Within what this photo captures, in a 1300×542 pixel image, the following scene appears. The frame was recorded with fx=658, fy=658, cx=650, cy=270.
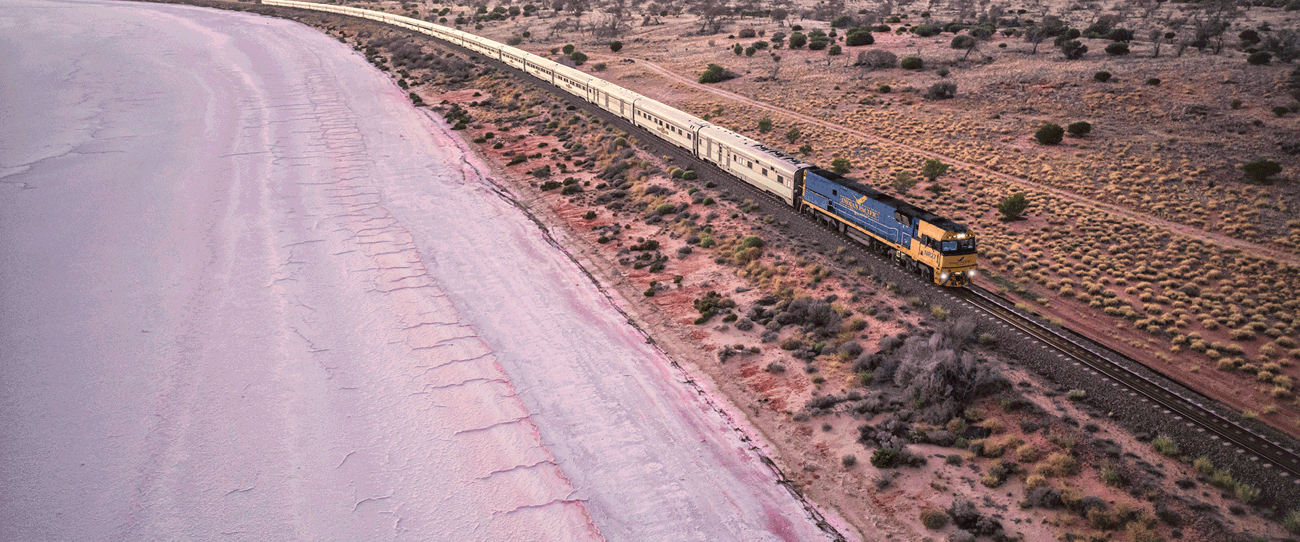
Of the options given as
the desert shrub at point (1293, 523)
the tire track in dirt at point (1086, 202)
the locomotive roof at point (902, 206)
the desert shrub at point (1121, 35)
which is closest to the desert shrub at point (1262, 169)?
the tire track in dirt at point (1086, 202)

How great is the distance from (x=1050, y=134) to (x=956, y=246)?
26527 millimetres

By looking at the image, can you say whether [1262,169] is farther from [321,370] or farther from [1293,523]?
[321,370]

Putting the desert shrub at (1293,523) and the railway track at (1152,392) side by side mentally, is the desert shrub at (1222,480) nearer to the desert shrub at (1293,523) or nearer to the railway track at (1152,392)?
the desert shrub at (1293,523)

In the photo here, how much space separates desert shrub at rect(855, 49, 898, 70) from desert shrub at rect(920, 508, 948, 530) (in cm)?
5856

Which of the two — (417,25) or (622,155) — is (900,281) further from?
(417,25)

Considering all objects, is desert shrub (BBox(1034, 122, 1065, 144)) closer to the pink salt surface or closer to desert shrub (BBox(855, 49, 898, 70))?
desert shrub (BBox(855, 49, 898, 70))

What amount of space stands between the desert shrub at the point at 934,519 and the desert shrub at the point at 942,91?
162ft

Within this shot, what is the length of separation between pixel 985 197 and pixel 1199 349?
17043mm

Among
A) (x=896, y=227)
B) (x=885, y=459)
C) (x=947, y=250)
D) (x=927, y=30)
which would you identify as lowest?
(x=885, y=459)

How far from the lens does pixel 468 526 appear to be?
59.5 feet

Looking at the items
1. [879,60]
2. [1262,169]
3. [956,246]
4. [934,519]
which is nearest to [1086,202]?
[1262,169]

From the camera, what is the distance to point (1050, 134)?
46062 mm

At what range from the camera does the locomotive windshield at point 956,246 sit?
2644 cm

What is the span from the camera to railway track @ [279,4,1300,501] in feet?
61.3
